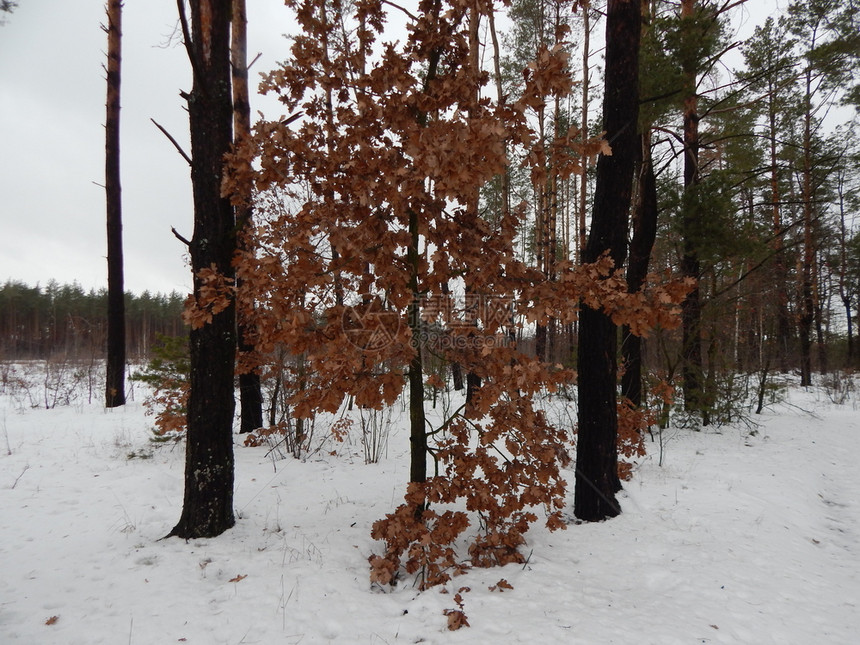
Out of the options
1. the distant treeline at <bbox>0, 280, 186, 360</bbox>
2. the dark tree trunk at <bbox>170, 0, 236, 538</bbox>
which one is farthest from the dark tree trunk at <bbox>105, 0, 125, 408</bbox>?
the distant treeline at <bbox>0, 280, 186, 360</bbox>

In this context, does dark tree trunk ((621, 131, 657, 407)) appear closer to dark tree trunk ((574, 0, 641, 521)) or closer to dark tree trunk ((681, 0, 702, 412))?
dark tree trunk ((681, 0, 702, 412))

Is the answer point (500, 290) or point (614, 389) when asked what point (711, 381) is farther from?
point (500, 290)

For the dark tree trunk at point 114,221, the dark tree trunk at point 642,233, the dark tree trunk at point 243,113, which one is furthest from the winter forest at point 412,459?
the dark tree trunk at point 114,221

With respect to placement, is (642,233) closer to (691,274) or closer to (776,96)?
(691,274)

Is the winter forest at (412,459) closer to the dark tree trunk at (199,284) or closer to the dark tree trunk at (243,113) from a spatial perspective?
the dark tree trunk at (199,284)

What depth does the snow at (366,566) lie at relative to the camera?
2.28 meters

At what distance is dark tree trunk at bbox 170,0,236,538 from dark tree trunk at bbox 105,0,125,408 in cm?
715

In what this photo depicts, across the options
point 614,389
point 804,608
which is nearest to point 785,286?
point 614,389

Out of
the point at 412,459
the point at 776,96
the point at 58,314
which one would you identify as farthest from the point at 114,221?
the point at 58,314

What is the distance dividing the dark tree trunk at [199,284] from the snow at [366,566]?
15.1 inches

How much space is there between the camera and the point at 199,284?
3201mm

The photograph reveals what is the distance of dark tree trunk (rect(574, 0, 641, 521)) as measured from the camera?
3834mm

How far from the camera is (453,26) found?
9.76ft

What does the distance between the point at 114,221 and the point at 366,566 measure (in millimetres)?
9389
